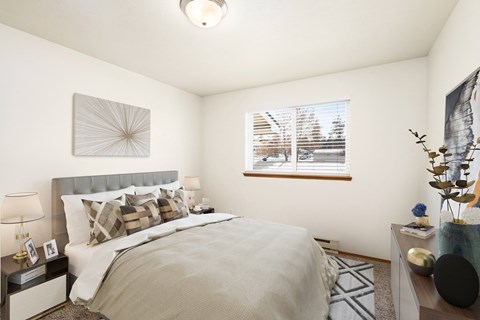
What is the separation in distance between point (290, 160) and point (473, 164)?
89.8 inches

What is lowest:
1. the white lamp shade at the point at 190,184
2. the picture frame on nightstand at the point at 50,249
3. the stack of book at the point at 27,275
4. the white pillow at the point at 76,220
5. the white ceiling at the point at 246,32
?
the stack of book at the point at 27,275

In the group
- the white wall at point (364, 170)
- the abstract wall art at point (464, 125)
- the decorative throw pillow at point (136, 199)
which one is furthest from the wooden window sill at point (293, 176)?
the decorative throw pillow at point (136, 199)

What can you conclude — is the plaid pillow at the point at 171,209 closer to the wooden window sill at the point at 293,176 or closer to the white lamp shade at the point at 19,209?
the white lamp shade at the point at 19,209

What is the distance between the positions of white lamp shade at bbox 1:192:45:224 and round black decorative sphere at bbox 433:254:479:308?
2764mm

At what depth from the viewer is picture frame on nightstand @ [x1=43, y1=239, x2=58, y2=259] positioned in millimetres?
1982

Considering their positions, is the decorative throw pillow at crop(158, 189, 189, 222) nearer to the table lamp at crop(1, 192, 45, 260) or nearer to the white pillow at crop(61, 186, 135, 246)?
the white pillow at crop(61, 186, 135, 246)

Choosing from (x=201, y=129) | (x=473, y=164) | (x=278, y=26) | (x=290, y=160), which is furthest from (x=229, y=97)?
(x=473, y=164)

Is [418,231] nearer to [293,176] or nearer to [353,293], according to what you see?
[353,293]

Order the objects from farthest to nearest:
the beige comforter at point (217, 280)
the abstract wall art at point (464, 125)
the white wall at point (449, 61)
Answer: the white wall at point (449, 61) < the abstract wall art at point (464, 125) < the beige comforter at point (217, 280)

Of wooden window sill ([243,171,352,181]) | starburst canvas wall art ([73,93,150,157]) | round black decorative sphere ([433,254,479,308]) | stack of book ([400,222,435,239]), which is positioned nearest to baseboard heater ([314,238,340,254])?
wooden window sill ([243,171,352,181])

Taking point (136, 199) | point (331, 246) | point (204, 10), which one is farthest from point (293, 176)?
point (204, 10)

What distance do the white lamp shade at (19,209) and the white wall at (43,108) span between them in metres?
0.34

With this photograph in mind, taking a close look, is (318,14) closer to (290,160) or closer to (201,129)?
(290,160)

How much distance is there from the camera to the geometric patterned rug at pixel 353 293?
1.88 metres
